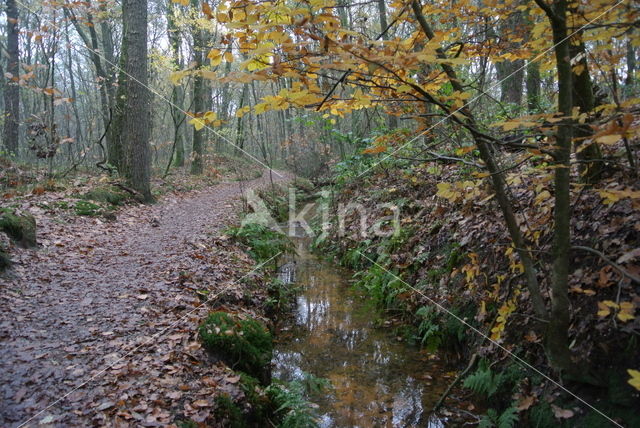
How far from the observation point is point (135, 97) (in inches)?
423

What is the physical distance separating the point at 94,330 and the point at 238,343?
4.92ft

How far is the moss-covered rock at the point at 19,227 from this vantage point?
596 centimetres

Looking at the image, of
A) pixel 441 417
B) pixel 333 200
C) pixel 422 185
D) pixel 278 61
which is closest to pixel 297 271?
pixel 422 185

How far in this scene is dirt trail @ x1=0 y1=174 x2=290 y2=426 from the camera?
3170mm

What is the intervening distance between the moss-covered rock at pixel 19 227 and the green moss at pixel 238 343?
11.8 ft

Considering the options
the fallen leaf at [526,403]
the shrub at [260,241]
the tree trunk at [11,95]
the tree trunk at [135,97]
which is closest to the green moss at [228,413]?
the fallen leaf at [526,403]

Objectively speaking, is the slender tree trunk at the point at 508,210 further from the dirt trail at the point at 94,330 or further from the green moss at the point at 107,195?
the green moss at the point at 107,195

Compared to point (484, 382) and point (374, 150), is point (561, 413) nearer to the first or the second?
point (484, 382)

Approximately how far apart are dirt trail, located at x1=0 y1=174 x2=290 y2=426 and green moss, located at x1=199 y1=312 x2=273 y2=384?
0.21m

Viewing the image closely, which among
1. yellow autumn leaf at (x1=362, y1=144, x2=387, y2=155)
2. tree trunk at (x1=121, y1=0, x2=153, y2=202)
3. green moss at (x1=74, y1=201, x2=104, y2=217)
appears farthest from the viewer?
tree trunk at (x1=121, y1=0, x2=153, y2=202)

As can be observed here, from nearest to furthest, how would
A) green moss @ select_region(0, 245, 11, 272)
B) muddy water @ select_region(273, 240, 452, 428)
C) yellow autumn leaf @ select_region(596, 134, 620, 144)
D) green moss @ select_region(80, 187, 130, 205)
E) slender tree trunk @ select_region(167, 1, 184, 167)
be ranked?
yellow autumn leaf @ select_region(596, 134, 620, 144), muddy water @ select_region(273, 240, 452, 428), green moss @ select_region(0, 245, 11, 272), green moss @ select_region(80, 187, 130, 205), slender tree trunk @ select_region(167, 1, 184, 167)

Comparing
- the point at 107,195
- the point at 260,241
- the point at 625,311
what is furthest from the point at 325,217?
the point at 625,311

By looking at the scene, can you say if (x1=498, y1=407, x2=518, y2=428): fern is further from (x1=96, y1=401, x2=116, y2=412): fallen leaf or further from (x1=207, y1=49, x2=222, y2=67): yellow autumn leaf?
(x1=207, y1=49, x2=222, y2=67): yellow autumn leaf

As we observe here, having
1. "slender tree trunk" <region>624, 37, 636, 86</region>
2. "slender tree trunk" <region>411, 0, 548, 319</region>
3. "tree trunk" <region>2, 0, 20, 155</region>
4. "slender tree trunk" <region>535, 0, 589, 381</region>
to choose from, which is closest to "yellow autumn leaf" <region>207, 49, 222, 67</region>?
"slender tree trunk" <region>411, 0, 548, 319</region>
